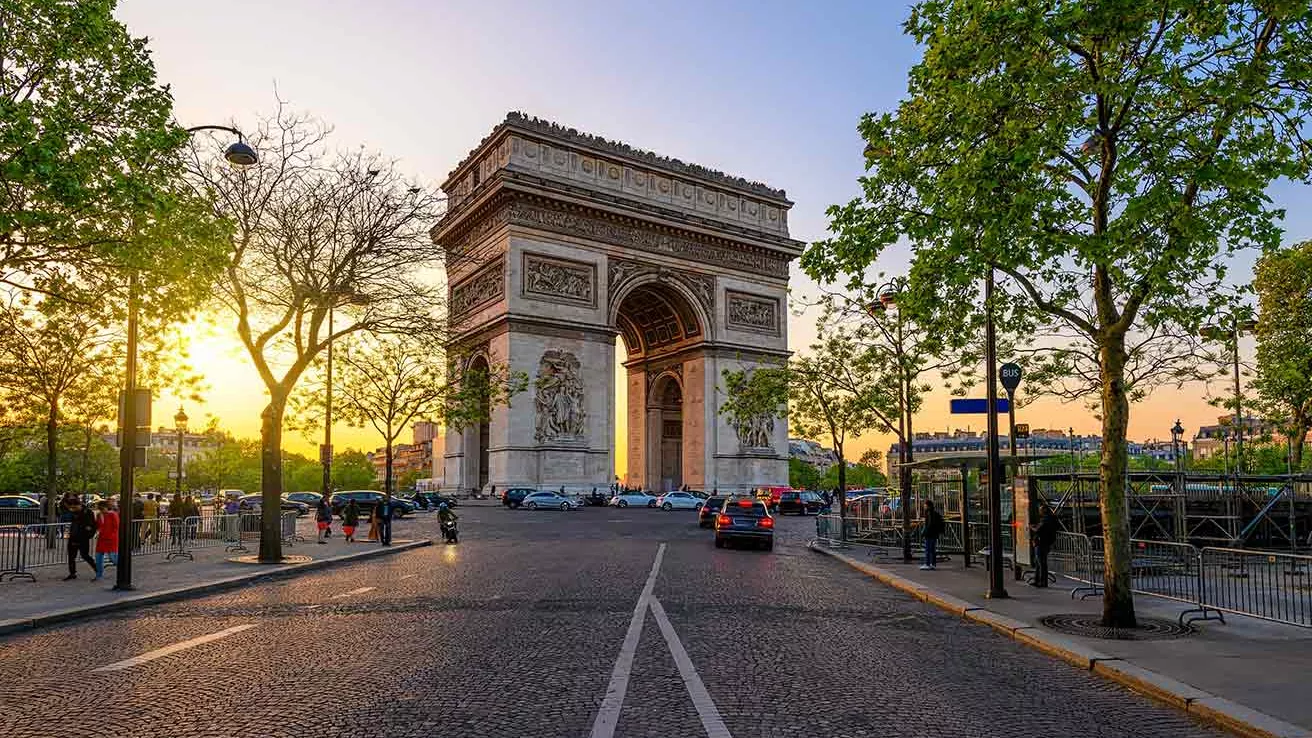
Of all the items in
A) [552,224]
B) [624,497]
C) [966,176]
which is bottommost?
[624,497]

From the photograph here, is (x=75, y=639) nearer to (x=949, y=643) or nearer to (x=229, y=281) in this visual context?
(x=949, y=643)

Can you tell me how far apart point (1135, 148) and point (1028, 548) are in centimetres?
776

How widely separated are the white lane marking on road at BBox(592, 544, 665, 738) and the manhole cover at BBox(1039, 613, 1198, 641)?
498 cm

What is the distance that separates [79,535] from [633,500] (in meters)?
35.2

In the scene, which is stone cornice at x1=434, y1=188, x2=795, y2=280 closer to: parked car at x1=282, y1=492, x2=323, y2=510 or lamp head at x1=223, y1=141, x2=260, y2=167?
parked car at x1=282, y1=492, x2=323, y2=510

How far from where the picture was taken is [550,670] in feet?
27.0

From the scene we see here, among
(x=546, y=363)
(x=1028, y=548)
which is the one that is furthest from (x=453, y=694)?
(x=546, y=363)

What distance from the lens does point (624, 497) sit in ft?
168

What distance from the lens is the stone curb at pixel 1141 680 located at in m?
6.49

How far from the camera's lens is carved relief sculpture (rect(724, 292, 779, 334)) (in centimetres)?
5891

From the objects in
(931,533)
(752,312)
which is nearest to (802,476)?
(752,312)

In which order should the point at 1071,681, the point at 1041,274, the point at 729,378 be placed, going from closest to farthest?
1. the point at 1071,681
2. the point at 1041,274
3. the point at 729,378

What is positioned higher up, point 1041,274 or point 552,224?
point 552,224

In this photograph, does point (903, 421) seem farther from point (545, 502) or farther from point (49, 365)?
point (49, 365)
